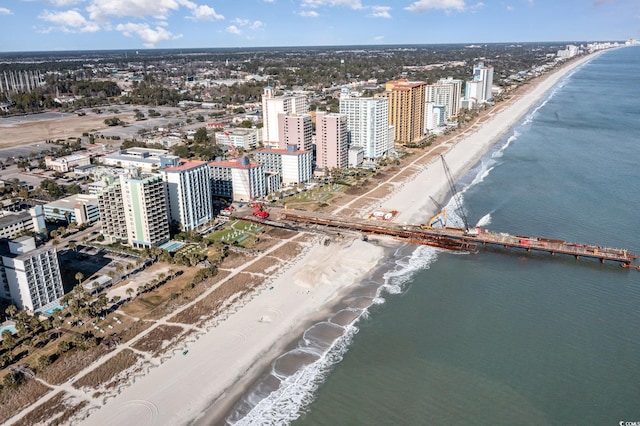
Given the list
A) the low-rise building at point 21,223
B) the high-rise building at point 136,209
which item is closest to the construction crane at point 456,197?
the high-rise building at point 136,209

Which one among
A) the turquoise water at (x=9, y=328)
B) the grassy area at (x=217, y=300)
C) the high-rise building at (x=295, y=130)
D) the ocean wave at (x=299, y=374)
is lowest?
the ocean wave at (x=299, y=374)

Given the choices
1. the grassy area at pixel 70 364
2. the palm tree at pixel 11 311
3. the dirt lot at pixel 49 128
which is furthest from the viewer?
the dirt lot at pixel 49 128

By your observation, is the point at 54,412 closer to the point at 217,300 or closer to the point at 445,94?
the point at 217,300

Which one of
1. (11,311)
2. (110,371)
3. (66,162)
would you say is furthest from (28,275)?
(66,162)

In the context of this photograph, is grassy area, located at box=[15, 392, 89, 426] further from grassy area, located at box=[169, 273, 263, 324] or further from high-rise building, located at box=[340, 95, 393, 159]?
high-rise building, located at box=[340, 95, 393, 159]

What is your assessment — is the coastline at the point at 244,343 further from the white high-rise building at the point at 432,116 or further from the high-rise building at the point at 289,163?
the white high-rise building at the point at 432,116

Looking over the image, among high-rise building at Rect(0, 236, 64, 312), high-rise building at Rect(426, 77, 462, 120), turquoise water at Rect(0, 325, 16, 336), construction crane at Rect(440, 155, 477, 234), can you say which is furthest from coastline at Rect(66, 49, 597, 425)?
high-rise building at Rect(426, 77, 462, 120)
